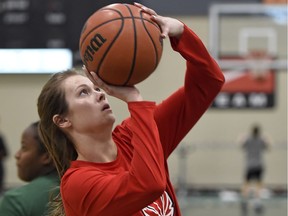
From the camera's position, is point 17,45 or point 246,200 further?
point 246,200

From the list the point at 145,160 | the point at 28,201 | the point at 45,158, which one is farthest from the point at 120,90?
the point at 45,158

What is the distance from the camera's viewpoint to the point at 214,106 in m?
10.0

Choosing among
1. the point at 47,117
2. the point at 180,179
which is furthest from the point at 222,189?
the point at 47,117

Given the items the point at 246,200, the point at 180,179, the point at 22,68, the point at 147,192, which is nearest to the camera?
the point at 147,192

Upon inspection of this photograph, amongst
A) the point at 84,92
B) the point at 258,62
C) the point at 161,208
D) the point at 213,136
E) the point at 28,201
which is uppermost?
the point at 84,92

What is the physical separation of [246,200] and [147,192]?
699 cm

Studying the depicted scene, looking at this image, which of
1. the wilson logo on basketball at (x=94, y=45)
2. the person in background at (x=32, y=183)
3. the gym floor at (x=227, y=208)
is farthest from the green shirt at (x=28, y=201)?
the gym floor at (x=227, y=208)

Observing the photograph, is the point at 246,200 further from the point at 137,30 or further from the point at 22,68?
the point at 137,30

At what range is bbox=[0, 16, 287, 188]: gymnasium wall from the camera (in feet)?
32.9

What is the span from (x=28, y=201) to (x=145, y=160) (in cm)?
82

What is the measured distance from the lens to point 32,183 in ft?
8.32

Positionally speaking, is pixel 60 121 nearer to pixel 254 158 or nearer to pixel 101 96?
pixel 101 96

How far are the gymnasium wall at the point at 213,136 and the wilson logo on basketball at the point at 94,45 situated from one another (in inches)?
316

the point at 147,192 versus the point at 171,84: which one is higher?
the point at 147,192
